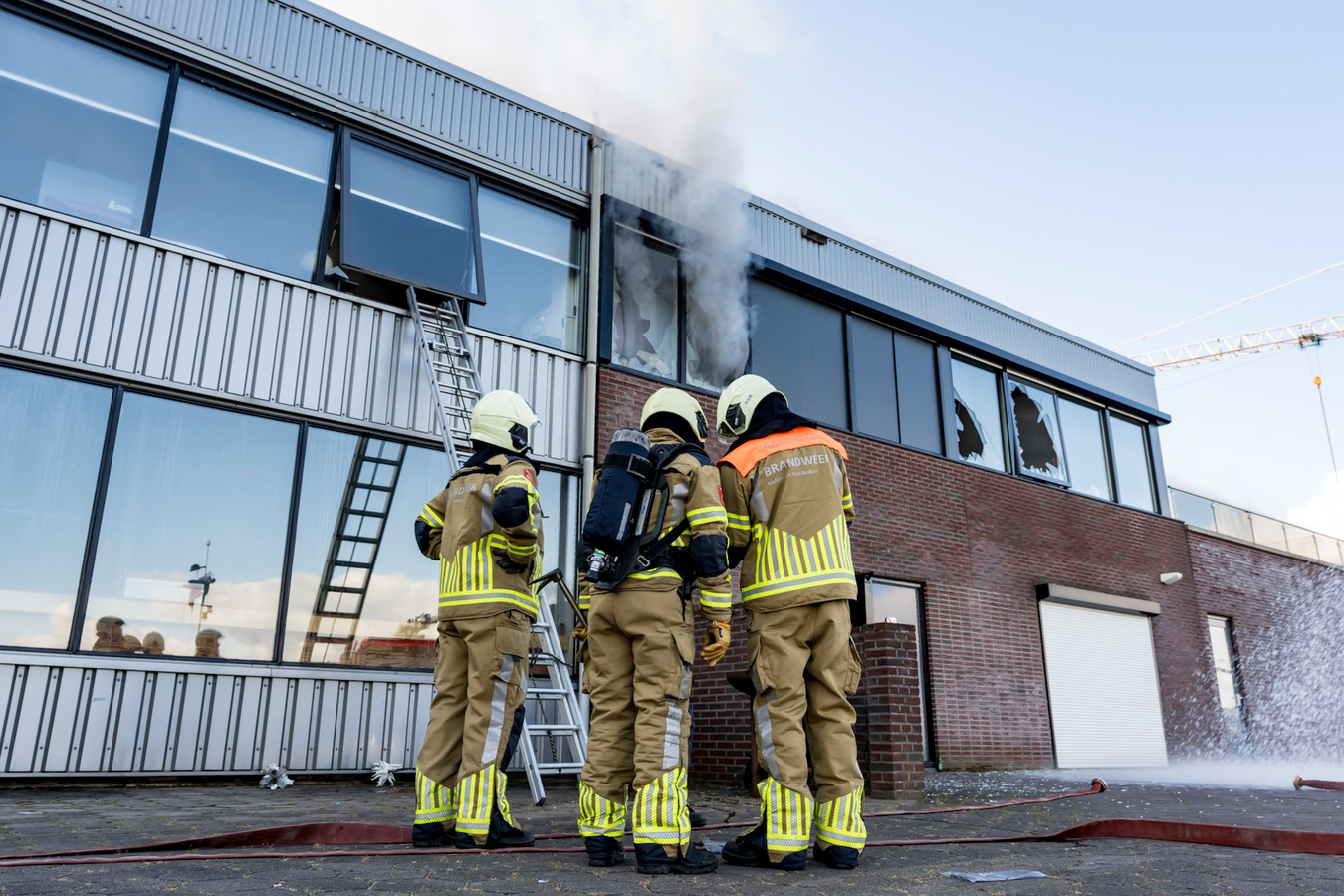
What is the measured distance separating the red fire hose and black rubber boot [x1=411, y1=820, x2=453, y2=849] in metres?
0.11

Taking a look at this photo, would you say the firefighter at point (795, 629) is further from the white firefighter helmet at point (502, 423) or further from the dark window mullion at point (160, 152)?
the dark window mullion at point (160, 152)

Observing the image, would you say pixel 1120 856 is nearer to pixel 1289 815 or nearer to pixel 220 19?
pixel 1289 815

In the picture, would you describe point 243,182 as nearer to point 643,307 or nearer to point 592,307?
point 592,307

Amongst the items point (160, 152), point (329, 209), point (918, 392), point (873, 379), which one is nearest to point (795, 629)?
point (329, 209)

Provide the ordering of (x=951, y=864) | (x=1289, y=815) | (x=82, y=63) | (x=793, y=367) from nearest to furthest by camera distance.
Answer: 1. (x=951, y=864)
2. (x=1289, y=815)
3. (x=82, y=63)
4. (x=793, y=367)

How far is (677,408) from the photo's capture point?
13.2 ft

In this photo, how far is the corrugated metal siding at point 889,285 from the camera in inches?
392

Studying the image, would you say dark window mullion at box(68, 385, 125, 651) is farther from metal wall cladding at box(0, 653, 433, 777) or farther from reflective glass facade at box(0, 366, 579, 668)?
metal wall cladding at box(0, 653, 433, 777)

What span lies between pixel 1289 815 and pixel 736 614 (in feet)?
12.9

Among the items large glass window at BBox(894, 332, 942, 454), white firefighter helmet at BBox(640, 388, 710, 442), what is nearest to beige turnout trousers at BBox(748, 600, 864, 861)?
white firefighter helmet at BBox(640, 388, 710, 442)

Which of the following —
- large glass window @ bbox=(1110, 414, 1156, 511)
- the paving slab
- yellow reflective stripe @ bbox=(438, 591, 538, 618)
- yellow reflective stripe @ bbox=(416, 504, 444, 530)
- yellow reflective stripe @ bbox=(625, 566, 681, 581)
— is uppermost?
large glass window @ bbox=(1110, 414, 1156, 511)

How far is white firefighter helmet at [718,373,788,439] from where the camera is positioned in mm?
4117

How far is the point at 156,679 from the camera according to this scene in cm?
621

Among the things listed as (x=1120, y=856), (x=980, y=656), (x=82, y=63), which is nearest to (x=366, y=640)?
(x=82, y=63)
